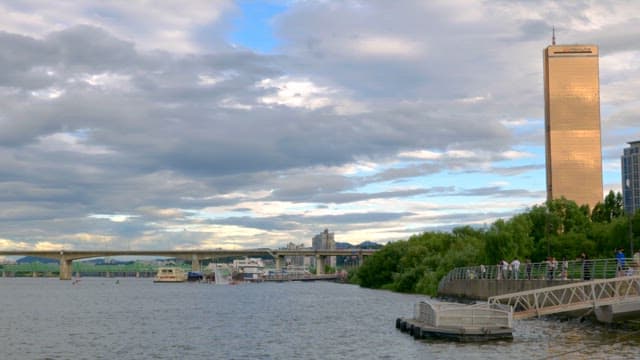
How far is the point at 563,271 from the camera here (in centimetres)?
6912

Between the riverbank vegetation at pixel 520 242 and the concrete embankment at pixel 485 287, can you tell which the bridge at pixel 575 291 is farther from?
the riverbank vegetation at pixel 520 242

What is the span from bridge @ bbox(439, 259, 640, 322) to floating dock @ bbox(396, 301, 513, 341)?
1097 mm

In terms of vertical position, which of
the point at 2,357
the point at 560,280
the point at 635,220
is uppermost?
the point at 635,220

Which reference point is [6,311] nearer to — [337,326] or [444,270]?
[337,326]

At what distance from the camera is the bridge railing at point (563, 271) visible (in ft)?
211

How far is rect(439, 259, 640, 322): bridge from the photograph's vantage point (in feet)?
181

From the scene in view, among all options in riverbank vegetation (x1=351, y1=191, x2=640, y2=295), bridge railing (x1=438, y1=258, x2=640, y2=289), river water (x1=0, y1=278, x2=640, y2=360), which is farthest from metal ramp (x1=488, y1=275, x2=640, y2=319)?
riverbank vegetation (x1=351, y1=191, x2=640, y2=295)

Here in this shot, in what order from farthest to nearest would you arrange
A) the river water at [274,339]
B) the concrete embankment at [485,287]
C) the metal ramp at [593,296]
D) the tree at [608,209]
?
1. the tree at [608,209]
2. the concrete embankment at [485,287]
3. the metal ramp at [593,296]
4. the river water at [274,339]

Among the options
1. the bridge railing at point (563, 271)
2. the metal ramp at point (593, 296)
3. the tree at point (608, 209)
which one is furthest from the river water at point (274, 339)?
the tree at point (608, 209)

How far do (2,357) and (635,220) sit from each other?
74.9 m

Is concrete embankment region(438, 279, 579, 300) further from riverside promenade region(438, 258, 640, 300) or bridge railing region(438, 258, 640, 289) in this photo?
bridge railing region(438, 258, 640, 289)

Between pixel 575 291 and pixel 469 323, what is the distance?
12239mm

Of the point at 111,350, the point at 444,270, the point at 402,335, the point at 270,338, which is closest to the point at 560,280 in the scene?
the point at 402,335

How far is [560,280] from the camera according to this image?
67562 millimetres
